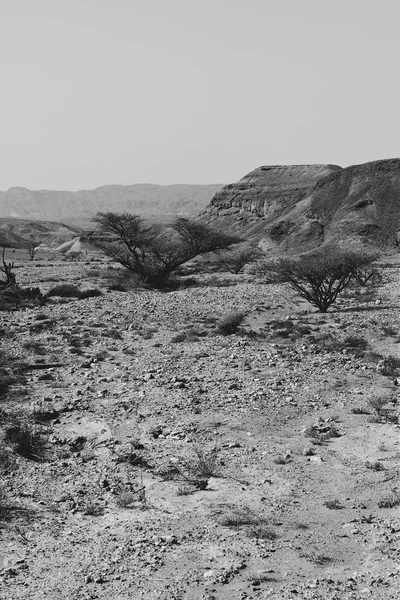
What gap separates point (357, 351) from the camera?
16.9m

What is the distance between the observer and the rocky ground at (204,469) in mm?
6918

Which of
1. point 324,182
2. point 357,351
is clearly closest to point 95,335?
point 357,351

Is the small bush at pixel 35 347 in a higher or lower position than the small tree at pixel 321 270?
lower

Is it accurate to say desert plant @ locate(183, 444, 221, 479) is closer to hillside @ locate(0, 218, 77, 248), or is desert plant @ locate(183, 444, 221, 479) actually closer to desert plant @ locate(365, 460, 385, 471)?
desert plant @ locate(365, 460, 385, 471)

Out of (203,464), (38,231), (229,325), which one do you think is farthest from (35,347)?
(38,231)

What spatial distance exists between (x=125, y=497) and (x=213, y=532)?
5.02ft

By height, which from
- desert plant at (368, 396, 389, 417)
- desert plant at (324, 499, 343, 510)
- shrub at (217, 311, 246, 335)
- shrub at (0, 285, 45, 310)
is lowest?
desert plant at (324, 499, 343, 510)

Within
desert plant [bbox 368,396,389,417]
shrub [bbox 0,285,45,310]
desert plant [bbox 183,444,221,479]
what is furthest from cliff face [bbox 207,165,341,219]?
desert plant [bbox 183,444,221,479]

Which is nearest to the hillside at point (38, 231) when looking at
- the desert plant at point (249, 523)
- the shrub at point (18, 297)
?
the shrub at point (18, 297)

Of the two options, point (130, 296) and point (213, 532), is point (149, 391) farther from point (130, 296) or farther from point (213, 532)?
point (130, 296)

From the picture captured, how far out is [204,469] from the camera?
9.47 meters

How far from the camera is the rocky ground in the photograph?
6.92 m

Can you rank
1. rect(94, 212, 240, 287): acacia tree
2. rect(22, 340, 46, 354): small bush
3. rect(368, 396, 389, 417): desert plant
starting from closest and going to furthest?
rect(368, 396, 389, 417): desert plant, rect(22, 340, 46, 354): small bush, rect(94, 212, 240, 287): acacia tree

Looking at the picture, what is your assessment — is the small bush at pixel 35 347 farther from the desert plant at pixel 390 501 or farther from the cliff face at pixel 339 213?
the cliff face at pixel 339 213
